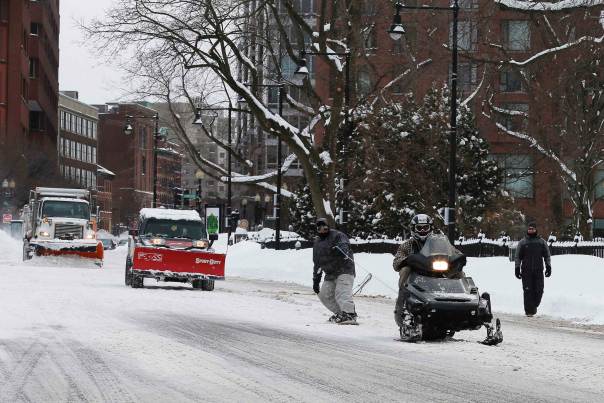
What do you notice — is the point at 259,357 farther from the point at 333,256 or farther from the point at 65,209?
the point at 65,209

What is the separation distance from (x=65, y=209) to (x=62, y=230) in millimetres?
1002

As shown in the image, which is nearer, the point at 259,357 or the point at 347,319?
the point at 259,357

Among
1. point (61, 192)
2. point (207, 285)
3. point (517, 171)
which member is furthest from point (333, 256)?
point (517, 171)

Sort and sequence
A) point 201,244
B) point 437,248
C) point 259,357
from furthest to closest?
point 201,244 < point 437,248 < point 259,357

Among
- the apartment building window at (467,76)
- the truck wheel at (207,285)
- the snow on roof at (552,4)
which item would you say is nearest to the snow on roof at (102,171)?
the apartment building window at (467,76)

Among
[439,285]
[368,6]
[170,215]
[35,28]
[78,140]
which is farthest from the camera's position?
[78,140]

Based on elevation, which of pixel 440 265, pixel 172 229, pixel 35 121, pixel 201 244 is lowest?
pixel 440 265

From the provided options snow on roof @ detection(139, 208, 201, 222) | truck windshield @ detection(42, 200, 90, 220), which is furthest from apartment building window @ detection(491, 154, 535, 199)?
snow on roof @ detection(139, 208, 201, 222)

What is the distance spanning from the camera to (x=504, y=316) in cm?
2494

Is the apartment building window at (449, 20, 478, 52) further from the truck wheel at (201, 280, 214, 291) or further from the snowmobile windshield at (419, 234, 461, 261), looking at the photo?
the snowmobile windshield at (419, 234, 461, 261)

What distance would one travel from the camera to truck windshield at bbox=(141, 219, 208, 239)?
3256 cm

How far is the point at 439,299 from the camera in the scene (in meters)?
17.0

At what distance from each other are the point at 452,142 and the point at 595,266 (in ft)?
18.7

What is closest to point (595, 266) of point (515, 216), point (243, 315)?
point (243, 315)
